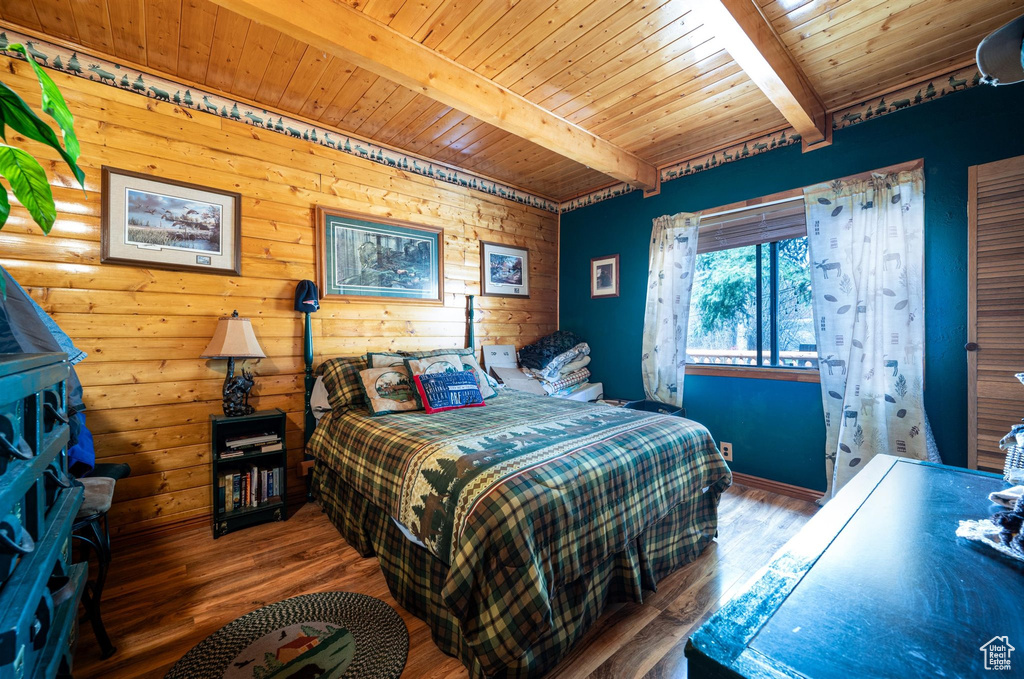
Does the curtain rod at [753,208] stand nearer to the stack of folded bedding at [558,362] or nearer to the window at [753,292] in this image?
the window at [753,292]

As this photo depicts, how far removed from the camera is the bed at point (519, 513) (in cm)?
133

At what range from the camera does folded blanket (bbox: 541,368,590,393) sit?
12.5 feet

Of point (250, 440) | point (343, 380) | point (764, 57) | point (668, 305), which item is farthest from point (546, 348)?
point (764, 57)

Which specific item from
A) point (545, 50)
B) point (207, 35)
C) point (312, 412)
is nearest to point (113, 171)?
point (207, 35)

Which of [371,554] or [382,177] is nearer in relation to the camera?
[371,554]

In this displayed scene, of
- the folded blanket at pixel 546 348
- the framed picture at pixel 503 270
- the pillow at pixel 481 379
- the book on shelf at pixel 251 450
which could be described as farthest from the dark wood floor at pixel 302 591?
the framed picture at pixel 503 270

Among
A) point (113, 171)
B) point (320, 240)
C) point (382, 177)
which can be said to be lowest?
point (320, 240)

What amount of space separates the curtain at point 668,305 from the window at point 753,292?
0.19 metres

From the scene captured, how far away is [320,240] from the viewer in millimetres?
2965

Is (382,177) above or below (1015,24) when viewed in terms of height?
above

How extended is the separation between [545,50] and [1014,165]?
254 centimetres

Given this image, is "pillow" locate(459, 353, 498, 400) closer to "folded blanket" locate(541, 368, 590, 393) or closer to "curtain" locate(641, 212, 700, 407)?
"folded blanket" locate(541, 368, 590, 393)

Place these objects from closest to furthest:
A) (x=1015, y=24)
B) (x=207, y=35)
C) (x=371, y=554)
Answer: (x=1015, y=24), (x=207, y=35), (x=371, y=554)

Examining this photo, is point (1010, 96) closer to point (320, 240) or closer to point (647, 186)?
point (647, 186)
